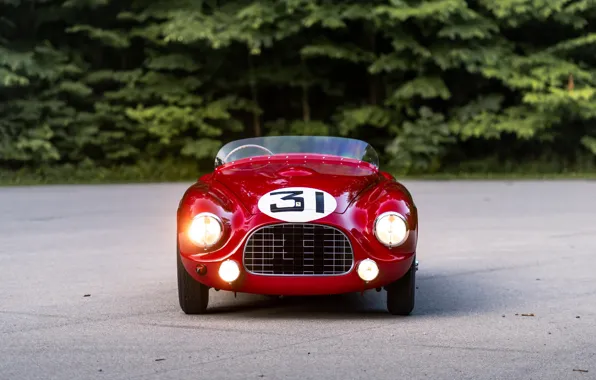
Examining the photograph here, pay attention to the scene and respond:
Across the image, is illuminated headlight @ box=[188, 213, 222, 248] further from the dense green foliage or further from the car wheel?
the dense green foliage

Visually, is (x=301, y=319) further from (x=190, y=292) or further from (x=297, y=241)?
(x=190, y=292)

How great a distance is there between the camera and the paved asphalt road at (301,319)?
5.25m

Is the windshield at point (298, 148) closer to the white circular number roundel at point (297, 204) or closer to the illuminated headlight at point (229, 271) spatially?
the white circular number roundel at point (297, 204)

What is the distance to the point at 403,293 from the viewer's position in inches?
269

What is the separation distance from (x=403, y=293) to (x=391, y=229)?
1.56 ft

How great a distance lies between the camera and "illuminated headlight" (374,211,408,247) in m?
6.66

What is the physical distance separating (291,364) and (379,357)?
52 cm

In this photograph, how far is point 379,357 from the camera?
5.46m

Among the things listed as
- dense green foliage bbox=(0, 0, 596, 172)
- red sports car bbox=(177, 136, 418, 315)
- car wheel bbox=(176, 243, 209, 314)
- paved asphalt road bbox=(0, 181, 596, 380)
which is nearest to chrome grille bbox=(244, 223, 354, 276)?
red sports car bbox=(177, 136, 418, 315)

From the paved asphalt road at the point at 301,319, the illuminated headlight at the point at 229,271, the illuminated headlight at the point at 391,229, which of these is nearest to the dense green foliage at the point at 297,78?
the paved asphalt road at the point at 301,319

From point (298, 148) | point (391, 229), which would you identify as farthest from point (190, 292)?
point (298, 148)

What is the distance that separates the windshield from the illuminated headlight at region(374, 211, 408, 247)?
1.32m

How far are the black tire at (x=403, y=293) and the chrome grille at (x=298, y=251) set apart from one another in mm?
448

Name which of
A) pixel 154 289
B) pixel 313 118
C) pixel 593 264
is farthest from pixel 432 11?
pixel 154 289
